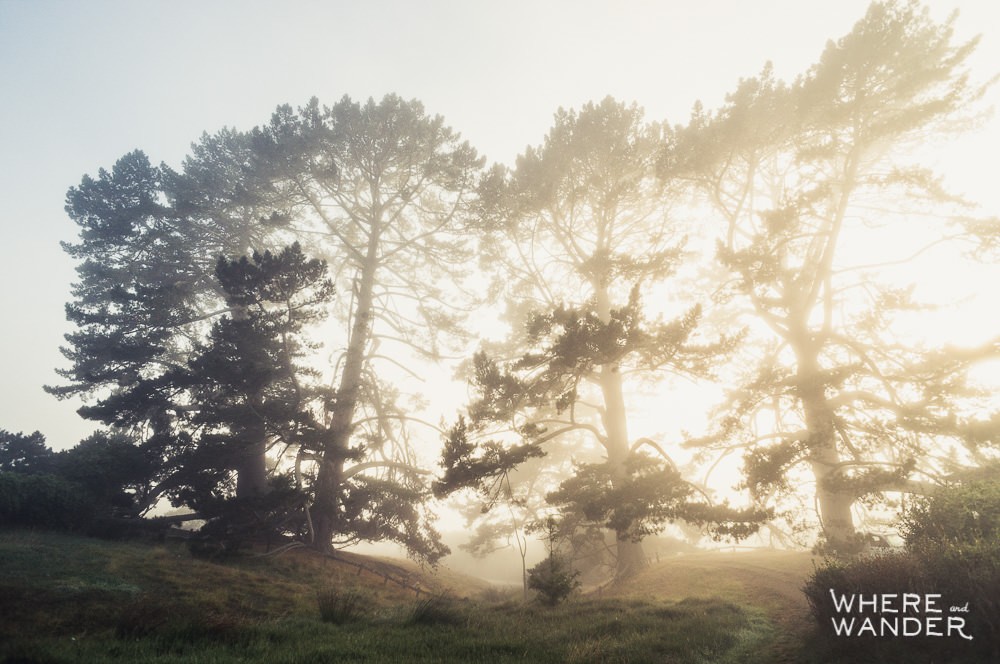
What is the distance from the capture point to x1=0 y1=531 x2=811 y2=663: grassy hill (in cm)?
600

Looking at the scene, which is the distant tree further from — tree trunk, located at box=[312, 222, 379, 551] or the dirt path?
the dirt path

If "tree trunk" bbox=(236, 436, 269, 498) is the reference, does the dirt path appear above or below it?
below

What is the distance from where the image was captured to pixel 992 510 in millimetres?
7355

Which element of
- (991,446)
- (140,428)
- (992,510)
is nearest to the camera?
(992,510)

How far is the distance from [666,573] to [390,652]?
1180 centimetres

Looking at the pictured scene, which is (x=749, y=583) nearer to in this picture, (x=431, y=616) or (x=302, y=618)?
(x=431, y=616)

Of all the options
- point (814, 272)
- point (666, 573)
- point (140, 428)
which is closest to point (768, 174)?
point (814, 272)

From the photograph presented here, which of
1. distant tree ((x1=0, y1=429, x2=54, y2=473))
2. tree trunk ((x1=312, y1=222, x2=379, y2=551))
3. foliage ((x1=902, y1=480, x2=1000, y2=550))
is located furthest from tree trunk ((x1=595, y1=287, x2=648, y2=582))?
distant tree ((x1=0, y1=429, x2=54, y2=473))

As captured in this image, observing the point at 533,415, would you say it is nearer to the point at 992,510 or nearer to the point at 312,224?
the point at 992,510

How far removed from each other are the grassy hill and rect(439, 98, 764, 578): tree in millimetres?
Answer: 2725

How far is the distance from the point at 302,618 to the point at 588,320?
902cm

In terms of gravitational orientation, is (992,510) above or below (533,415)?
below

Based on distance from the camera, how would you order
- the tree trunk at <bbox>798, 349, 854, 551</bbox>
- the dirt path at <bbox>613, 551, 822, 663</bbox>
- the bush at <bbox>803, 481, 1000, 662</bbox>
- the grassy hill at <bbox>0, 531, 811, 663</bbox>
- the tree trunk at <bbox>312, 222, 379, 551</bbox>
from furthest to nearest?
the tree trunk at <bbox>312, 222, 379, 551</bbox>, the tree trunk at <bbox>798, 349, 854, 551</bbox>, the dirt path at <bbox>613, 551, 822, 663</bbox>, the grassy hill at <bbox>0, 531, 811, 663</bbox>, the bush at <bbox>803, 481, 1000, 662</bbox>

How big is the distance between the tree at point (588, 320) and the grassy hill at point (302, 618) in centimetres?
273
